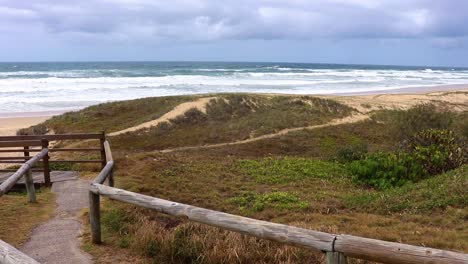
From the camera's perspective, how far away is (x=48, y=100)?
42625 millimetres

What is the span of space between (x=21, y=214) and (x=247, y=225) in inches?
217

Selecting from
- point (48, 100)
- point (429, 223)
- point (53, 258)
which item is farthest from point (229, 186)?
point (48, 100)

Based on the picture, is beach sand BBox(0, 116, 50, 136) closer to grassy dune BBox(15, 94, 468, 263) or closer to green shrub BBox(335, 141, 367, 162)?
grassy dune BBox(15, 94, 468, 263)

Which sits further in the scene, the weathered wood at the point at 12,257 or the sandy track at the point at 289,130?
the sandy track at the point at 289,130

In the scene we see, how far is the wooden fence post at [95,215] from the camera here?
6510mm

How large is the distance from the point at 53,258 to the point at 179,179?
19.5 ft

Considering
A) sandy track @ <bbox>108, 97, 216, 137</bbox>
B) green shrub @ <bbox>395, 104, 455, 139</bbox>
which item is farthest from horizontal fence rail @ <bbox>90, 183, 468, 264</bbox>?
sandy track @ <bbox>108, 97, 216, 137</bbox>

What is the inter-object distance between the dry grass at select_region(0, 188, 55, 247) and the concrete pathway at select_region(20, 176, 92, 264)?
15 centimetres

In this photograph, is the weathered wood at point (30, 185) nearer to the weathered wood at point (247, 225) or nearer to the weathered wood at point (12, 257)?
the weathered wood at point (247, 225)

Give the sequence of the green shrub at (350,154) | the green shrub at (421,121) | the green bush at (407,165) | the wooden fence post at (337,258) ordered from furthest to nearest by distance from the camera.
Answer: the green shrub at (421,121) < the green shrub at (350,154) < the green bush at (407,165) < the wooden fence post at (337,258)

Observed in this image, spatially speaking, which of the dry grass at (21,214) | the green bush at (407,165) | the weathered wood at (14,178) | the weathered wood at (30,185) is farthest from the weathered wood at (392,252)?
the green bush at (407,165)

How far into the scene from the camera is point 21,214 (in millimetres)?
8375

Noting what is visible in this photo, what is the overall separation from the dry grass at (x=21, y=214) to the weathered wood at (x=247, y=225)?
7.60ft

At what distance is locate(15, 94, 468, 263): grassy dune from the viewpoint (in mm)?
6020
